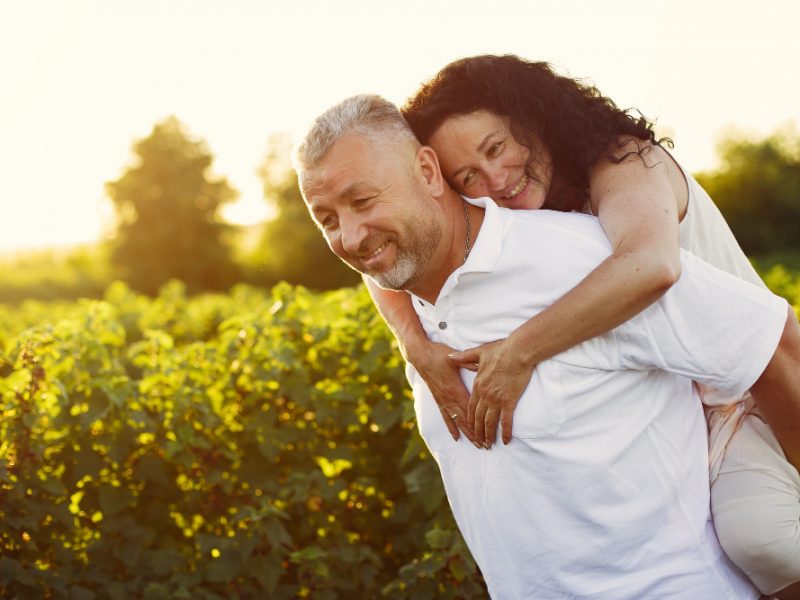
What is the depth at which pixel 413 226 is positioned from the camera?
241 centimetres

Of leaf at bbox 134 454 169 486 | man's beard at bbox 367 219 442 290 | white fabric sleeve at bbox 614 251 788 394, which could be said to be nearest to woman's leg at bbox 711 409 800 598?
white fabric sleeve at bbox 614 251 788 394

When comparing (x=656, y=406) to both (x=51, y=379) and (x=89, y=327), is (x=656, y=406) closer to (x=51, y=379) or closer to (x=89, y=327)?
(x=51, y=379)

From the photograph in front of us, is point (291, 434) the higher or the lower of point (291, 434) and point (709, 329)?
the higher

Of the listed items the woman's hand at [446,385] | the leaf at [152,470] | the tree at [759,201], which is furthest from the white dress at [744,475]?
the tree at [759,201]

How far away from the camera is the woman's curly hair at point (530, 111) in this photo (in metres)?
2.66

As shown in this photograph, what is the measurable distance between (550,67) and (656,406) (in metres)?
1.15

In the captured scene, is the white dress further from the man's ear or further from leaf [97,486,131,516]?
leaf [97,486,131,516]

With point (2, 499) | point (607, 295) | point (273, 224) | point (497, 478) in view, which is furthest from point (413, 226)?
point (273, 224)

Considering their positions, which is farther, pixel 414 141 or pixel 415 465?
pixel 415 465

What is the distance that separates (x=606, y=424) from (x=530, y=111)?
0.99 metres

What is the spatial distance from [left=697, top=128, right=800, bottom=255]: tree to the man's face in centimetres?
5257

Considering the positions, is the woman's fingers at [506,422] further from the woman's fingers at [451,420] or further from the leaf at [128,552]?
the leaf at [128,552]

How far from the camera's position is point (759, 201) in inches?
2120

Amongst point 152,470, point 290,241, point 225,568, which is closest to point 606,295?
point 225,568
